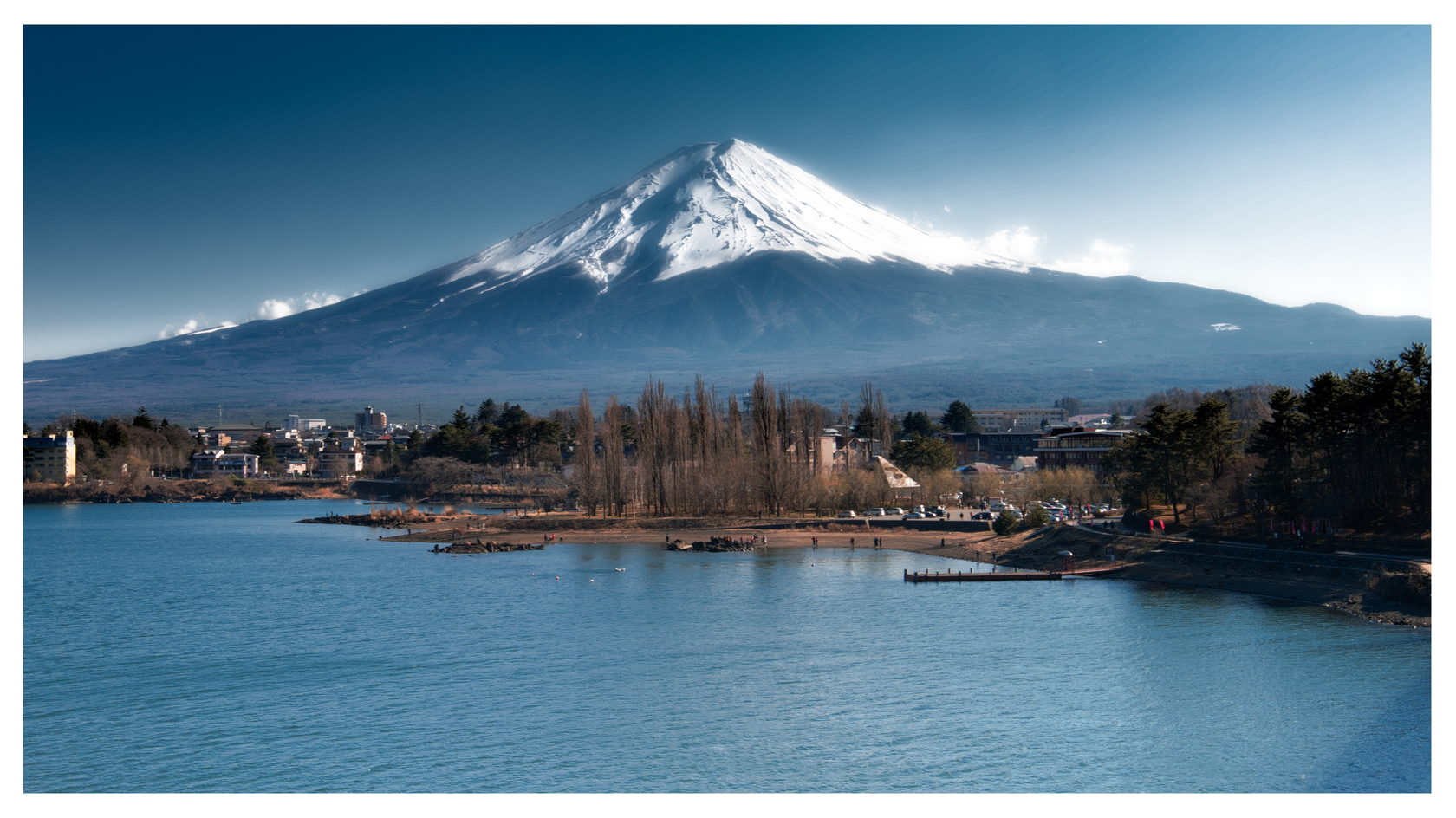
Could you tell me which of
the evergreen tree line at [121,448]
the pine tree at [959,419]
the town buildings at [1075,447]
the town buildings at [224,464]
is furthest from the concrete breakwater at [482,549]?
the town buildings at [224,464]

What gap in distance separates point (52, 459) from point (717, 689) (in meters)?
99.0

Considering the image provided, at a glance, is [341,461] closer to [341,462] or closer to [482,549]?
[341,462]

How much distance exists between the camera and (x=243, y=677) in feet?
85.4

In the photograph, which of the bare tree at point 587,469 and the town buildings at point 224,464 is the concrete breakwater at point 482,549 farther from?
the town buildings at point 224,464

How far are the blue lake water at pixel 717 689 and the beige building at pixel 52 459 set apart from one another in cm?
6604

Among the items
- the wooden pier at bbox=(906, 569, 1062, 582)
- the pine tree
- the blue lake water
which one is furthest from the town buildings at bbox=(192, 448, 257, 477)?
the wooden pier at bbox=(906, 569, 1062, 582)

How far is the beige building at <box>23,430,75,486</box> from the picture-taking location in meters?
98.8

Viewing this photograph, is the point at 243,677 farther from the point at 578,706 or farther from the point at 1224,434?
the point at 1224,434

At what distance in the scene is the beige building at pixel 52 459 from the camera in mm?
98812

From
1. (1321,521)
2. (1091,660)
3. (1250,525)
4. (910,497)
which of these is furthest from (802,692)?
(910,497)

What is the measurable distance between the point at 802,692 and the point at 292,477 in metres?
107

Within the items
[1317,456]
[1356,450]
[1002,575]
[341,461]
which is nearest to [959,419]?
[341,461]

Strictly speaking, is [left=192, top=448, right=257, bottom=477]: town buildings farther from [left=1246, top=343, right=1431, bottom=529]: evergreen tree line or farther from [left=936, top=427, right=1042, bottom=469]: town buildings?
[left=1246, top=343, right=1431, bottom=529]: evergreen tree line

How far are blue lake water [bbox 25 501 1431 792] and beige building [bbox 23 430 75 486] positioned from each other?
217 ft
